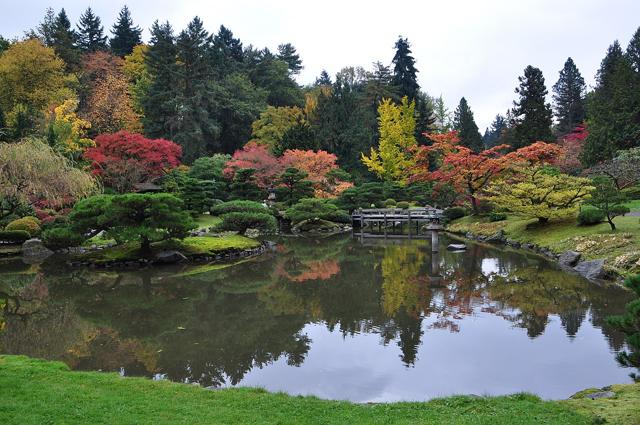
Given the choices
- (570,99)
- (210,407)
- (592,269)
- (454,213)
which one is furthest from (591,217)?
(570,99)

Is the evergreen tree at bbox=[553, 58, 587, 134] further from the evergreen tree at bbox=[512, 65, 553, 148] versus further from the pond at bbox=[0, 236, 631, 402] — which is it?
the pond at bbox=[0, 236, 631, 402]

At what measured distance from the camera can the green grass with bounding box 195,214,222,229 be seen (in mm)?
25034

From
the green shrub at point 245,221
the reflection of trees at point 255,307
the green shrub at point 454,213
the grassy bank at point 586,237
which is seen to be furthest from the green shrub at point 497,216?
the green shrub at point 245,221

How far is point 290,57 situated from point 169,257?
45.2m

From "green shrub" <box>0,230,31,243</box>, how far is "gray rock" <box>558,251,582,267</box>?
20559 mm

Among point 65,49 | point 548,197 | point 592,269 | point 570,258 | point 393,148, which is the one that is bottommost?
point 592,269

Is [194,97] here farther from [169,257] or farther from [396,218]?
[169,257]

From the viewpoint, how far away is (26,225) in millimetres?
20125

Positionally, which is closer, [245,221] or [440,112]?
[245,221]

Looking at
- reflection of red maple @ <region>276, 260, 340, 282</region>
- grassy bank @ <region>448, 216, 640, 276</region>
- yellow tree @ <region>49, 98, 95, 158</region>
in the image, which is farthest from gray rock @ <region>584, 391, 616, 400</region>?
yellow tree @ <region>49, 98, 95, 158</region>

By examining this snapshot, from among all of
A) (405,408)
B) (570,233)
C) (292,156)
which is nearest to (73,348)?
(405,408)

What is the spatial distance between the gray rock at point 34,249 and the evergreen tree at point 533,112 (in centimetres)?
2881

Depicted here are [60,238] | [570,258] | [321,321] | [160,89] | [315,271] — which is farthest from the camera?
[160,89]

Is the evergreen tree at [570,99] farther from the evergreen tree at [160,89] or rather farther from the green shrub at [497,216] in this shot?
the evergreen tree at [160,89]
